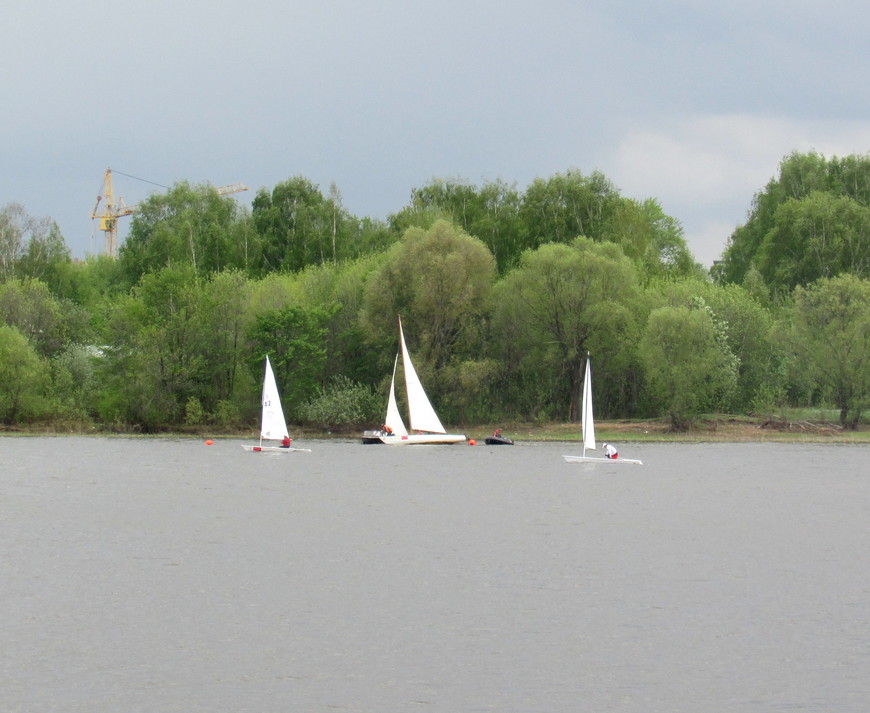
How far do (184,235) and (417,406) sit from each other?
51.8m

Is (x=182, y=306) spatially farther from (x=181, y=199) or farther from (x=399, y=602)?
→ (x=399, y=602)

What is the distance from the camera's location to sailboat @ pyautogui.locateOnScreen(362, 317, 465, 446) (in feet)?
302

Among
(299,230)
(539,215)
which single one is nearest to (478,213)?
(539,215)

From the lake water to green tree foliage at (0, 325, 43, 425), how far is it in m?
40.6

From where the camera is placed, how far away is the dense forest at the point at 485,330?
98562 mm

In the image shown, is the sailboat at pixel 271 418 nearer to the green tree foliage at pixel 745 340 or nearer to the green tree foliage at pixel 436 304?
the green tree foliage at pixel 436 304

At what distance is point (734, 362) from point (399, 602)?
7023 centimetres

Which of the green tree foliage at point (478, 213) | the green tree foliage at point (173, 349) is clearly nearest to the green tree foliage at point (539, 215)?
the green tree foliage at point (478, 213)

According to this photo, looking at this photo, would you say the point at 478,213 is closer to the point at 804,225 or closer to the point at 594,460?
the point at 804,225

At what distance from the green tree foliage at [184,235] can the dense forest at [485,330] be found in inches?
477

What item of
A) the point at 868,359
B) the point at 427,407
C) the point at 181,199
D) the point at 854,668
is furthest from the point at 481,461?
the point at 181,199

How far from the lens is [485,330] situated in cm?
10388

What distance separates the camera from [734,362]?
97438mm

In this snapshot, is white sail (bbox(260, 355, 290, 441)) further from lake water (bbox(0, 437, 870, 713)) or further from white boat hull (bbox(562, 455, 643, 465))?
lake water (bbox(0, 437, 870, 713))
